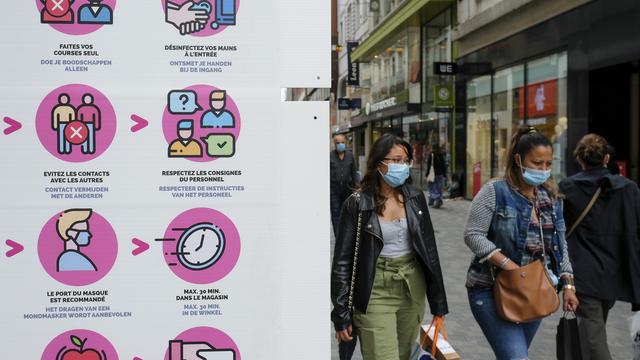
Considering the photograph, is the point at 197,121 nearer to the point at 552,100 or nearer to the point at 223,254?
the point at 223,254

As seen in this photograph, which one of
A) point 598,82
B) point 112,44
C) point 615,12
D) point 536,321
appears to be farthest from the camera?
point 598,82

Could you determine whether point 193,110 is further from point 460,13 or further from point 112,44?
point 460,13

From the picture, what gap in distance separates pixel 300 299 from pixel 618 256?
326cm

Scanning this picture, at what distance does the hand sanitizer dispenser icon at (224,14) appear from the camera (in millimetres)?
2168

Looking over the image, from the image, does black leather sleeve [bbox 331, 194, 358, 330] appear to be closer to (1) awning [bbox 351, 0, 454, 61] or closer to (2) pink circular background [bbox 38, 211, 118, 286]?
(2) pink circular background [bbox 38, 211, 118, 286]

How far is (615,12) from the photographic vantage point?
12.0m

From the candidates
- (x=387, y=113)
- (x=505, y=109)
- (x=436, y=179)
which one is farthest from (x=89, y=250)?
(x=387, y=113)

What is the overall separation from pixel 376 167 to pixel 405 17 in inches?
888

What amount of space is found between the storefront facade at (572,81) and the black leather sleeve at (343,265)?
983 centimetres

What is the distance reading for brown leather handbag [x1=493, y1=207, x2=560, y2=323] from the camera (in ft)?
12.1

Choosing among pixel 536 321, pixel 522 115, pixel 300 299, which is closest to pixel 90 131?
pixel 300 299

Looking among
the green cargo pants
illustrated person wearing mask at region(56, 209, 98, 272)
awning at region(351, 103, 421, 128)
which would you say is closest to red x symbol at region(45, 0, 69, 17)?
illustrated person wearing mask at region(56, 209, 98, 272)

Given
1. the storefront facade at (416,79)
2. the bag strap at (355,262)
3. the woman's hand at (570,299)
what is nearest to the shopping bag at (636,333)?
the woman's hand at (570,299)

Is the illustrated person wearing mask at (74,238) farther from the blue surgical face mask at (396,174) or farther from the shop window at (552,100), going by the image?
the shop window at (552,100)
